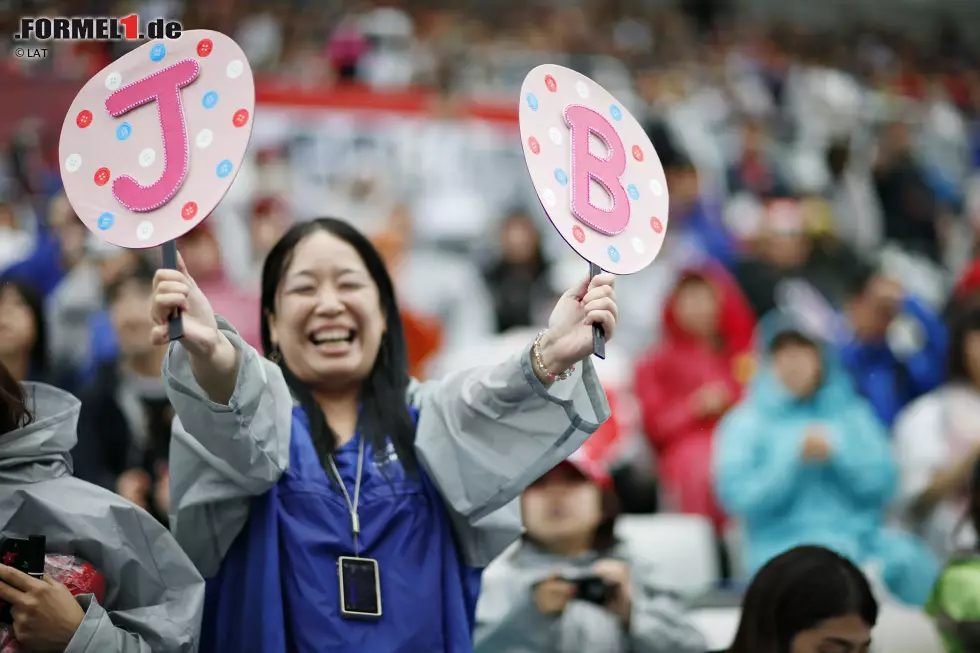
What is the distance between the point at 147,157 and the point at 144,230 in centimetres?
15

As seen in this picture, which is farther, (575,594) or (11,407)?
(575,594)

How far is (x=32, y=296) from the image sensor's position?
4066 mm

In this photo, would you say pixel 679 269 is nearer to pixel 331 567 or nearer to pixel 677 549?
pixel 677 549

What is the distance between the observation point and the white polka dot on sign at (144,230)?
88.4 inches

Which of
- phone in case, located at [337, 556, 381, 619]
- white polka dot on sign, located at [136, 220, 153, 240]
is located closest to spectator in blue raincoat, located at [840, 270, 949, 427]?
phone in case, located at [337, 556, 381, 619]

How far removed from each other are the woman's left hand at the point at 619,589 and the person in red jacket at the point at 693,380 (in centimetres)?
179

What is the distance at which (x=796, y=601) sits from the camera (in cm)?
264

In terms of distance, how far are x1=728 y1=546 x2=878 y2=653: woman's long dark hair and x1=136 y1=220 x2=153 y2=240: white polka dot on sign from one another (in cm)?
135

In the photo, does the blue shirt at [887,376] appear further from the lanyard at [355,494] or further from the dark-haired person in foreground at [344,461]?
the lanyard at [355,494]

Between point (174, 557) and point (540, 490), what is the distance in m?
1.22

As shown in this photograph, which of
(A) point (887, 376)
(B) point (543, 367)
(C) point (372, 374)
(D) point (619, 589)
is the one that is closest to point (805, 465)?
(A) point (887, 376)

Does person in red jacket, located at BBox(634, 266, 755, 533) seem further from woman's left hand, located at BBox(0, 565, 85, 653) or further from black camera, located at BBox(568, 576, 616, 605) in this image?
woman's left hand, located at BBox(0, 565, 85, 653)

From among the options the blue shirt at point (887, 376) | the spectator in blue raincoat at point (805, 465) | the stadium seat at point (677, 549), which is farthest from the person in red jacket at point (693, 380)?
the stadium seat at point (677, 549)

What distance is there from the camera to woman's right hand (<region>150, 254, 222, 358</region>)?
2.15 metres
